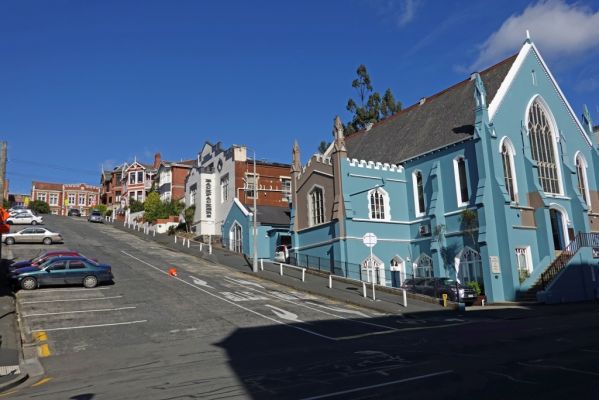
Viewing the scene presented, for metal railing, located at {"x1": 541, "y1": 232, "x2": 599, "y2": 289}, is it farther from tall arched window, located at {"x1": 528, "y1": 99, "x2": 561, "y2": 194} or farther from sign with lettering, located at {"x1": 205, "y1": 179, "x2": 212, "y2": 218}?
sign with lettering, located at {"x1": 205, "y1": 179, "x2": 212, "y2": 218}

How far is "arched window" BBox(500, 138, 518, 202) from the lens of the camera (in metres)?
30.9

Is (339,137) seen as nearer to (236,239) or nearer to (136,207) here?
(236,239)

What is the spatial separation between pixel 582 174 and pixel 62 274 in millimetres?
34434

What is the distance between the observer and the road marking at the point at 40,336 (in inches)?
592

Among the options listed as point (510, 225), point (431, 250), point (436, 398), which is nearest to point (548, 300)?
point (510, 225)

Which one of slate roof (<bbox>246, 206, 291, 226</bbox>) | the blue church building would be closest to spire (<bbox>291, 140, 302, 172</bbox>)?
the blue church building

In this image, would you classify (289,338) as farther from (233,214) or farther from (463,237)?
(233,214)

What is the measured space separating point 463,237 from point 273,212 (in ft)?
61.6

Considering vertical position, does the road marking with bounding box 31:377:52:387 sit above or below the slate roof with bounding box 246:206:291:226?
below

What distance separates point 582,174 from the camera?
36844mm

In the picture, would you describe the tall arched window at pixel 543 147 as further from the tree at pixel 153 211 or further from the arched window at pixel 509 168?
the tree at pixel 153 211

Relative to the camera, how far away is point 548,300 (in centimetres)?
2639

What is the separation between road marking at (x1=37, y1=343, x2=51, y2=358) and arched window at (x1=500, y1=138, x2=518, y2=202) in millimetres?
25382

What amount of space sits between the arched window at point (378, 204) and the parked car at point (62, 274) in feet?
56.5
